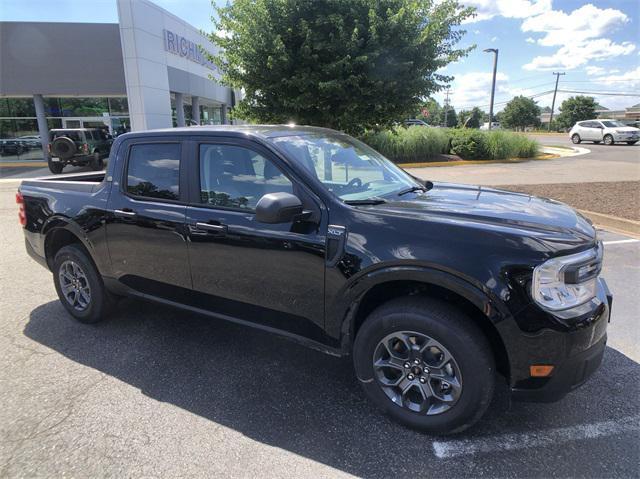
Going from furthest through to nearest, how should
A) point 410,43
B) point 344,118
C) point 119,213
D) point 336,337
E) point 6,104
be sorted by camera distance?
point 6,104
point 344,118
point 410,43
point 119,213
point 336,337

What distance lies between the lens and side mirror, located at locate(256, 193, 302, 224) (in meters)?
2.67

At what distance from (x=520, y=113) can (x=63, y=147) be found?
7917cm

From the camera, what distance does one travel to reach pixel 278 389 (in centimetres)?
320

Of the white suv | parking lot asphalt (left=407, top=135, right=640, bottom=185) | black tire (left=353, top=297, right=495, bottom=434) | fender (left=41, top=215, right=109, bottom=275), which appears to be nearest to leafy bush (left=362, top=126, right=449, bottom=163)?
parking lot asphalt (left=407, top=135, right=640, bottom=185)

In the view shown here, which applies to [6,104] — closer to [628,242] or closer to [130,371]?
[130,371]

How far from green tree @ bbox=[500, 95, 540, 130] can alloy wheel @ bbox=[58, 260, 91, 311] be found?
85.3m

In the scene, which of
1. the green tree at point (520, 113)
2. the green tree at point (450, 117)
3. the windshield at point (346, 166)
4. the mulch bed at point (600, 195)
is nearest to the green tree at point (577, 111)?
the green tree at point (520, 113)

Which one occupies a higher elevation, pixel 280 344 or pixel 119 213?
pixel 119 213

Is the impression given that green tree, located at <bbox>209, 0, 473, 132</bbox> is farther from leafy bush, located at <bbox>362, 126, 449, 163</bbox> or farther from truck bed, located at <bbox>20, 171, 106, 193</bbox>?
leafy bush, located at <bbox>362, 126, 449, 163</bbox>

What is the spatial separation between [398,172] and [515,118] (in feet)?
281

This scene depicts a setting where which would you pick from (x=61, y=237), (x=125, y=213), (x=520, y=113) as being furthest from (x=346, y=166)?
(x=520, y=113)

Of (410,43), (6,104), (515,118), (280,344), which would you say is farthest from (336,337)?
(515,118)

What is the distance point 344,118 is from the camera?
9.28 metres

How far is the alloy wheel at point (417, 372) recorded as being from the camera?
2.60 m
